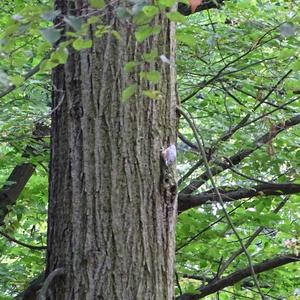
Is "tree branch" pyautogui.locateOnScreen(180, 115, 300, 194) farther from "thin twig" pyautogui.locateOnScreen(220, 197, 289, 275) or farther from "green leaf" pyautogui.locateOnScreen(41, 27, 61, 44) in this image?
"green leaf" pyautogui.locateOnScreen(41, 27, 61, 44)

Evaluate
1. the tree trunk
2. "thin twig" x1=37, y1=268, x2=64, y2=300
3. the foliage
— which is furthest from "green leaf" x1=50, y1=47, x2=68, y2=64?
the foliage

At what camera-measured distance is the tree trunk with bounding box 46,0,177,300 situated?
2.03 m

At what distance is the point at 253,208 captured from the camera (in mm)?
4117

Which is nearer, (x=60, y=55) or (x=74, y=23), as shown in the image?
(x=74, y=23)

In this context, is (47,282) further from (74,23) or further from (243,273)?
(243,273)

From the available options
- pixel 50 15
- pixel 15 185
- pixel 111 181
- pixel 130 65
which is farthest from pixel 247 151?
pixel 50 15

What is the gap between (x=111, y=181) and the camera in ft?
6.75

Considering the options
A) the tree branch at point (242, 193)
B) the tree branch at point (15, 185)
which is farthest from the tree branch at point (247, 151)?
the tree branch at point (15, 185)

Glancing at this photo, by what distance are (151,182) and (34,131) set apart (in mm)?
2180

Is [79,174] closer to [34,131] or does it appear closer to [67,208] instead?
[67,208]

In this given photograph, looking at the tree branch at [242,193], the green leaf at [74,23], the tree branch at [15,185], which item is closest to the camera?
the green leaf at [74,23]

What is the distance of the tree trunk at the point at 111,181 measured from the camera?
79.7 inches

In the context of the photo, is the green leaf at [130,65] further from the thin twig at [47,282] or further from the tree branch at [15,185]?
the tree branch at [15,185]

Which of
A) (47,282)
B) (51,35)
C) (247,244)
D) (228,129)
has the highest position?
(228,129)
